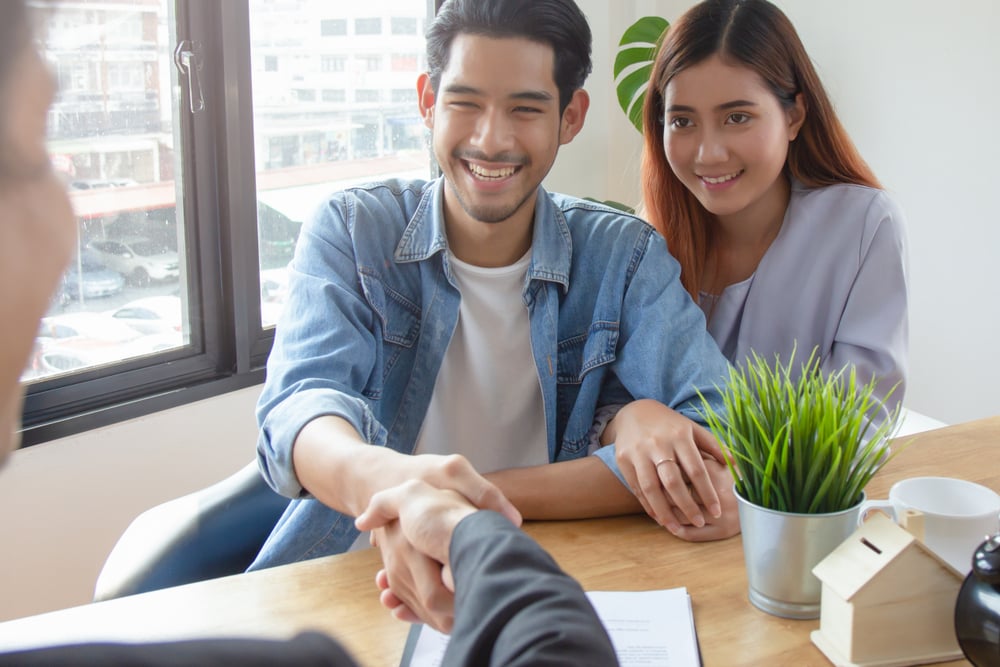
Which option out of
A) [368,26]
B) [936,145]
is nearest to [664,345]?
[936,145]

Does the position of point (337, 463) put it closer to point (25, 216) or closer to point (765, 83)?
point (25, 216)

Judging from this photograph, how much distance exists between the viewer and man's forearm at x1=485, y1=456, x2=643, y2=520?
1226 mm

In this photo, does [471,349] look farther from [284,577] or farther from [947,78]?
[947,78]

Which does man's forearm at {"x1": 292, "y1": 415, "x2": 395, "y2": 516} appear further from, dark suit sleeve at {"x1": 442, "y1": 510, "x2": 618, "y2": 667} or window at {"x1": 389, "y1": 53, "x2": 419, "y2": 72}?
window at {"x1": 389, "y1": 53, "x2": 419, "y2": 72}

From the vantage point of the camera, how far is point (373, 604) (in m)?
1.03

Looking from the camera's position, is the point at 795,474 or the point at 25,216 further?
the point at 795,474

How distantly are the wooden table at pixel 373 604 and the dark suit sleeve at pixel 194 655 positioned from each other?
51 cm

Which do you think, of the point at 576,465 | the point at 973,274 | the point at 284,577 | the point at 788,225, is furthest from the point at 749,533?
the point at 973,274

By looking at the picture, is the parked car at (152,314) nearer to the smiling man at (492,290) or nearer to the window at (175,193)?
the window at (175,193)

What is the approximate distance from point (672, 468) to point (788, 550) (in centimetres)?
26

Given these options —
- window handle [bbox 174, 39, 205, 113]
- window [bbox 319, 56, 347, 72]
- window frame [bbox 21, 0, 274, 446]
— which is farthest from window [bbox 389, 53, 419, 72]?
window handle [bbox 174, 39, 205, 113]

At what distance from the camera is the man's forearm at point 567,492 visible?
1.23 meters

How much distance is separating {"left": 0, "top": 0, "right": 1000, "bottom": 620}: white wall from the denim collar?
113cm

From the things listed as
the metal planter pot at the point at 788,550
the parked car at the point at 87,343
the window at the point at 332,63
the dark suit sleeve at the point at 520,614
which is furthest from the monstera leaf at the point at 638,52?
the dark suit sleeve at the point at 520,614
